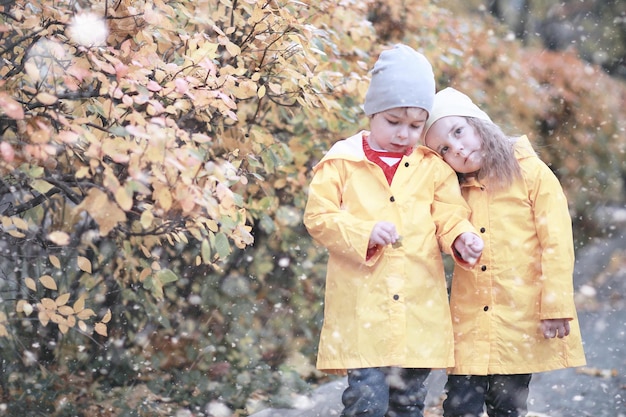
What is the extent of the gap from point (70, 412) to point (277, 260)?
1928 millimetres

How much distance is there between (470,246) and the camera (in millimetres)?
3145

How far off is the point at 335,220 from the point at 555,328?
3.30 ft

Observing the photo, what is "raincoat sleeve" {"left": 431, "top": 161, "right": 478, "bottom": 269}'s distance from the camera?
3238 millimetres

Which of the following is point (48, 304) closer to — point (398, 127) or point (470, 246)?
point (398, 127)

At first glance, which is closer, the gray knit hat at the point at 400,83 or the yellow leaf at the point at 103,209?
the yellow leaf at the point at 103,209

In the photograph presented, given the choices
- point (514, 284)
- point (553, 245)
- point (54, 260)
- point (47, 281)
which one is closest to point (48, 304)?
point (47, 281)

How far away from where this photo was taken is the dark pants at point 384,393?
10.2 feet

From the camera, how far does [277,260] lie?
5641 mm

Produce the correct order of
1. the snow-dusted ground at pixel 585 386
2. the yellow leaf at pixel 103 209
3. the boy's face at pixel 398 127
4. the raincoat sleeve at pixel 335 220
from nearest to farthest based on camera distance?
the yellow leaf at pixel 103 209 → the raincoat sleeve at pixel 335 220 → the boy's face at pixel 398 127 → the snow-dusted ground at pixel 585 386

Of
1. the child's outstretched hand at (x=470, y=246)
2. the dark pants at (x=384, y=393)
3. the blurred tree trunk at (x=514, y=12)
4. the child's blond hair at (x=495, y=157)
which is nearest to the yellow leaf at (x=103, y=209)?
the dark pants at (x=384, y=393)

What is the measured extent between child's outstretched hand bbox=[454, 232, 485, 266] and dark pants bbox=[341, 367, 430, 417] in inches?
20.3

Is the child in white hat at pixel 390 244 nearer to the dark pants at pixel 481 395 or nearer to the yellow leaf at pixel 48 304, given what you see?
the dark pants at pixel 481 395

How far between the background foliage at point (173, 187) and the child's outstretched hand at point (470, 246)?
0.84m

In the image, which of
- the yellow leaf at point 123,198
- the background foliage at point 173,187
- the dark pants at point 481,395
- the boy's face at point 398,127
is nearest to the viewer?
the yellow leaf at point 123,198
